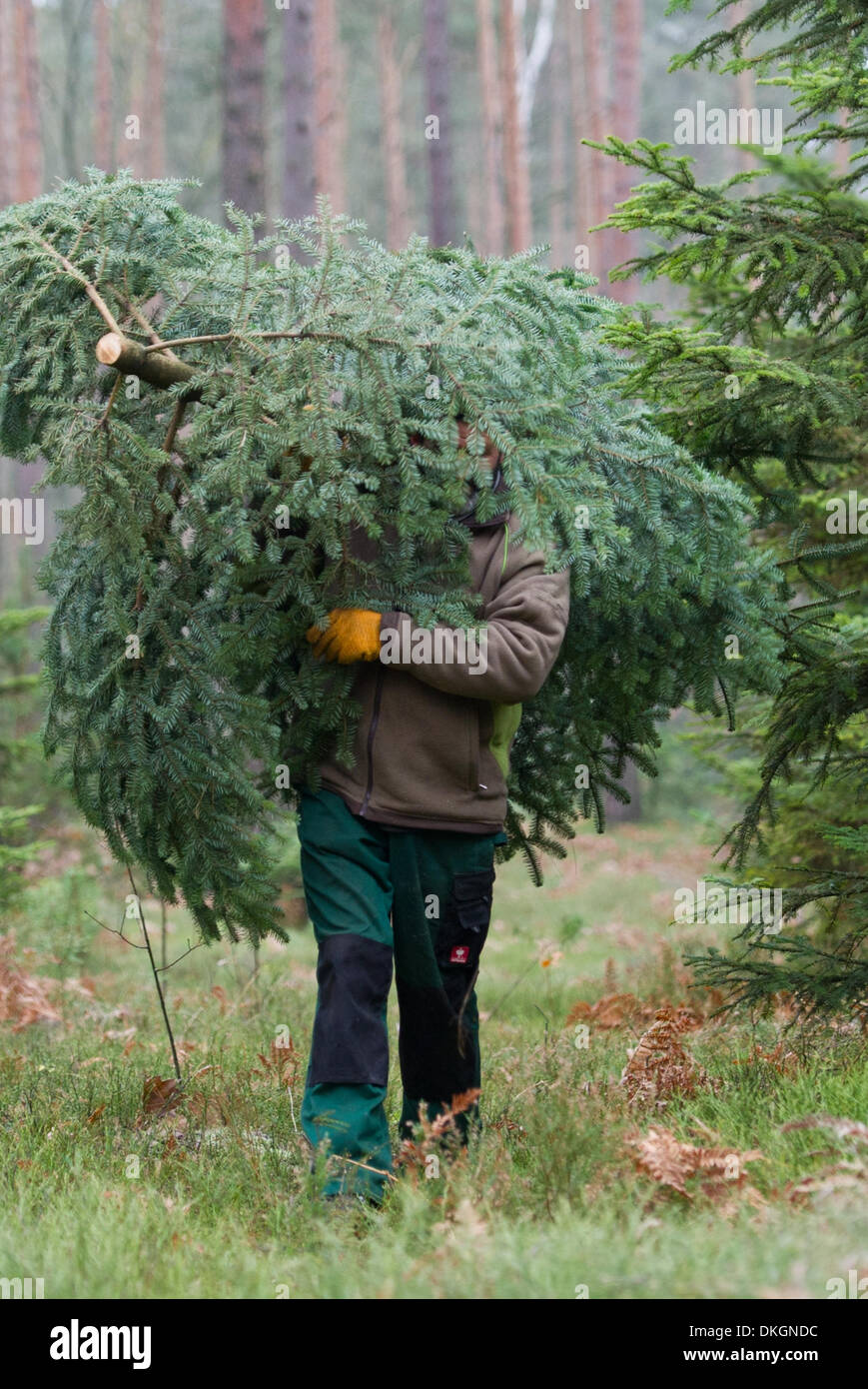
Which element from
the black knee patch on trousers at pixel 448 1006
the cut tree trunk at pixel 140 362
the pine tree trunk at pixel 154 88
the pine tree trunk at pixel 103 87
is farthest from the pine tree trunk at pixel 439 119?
the black knee patch on trousers at pixel 448 1006

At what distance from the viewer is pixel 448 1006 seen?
13.3ft

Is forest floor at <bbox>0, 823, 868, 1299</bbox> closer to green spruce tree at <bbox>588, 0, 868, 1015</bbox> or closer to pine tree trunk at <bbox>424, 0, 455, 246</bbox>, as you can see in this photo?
green spruce tree at <bbox>588, 0, 868, 1015</bbox>

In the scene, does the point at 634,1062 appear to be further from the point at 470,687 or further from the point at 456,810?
the point at 470,687

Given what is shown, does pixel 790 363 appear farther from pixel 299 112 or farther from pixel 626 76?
pixel 626 76

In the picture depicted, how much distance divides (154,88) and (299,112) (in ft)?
54.8

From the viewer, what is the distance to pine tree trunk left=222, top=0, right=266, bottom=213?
36.7 ft

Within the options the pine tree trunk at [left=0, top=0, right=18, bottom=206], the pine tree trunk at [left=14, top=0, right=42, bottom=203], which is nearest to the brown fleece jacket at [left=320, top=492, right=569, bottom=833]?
the pine tree trunk at [left=0, top=0, right=18, bottom=206]

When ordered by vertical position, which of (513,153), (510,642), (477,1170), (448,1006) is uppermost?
(513,153)

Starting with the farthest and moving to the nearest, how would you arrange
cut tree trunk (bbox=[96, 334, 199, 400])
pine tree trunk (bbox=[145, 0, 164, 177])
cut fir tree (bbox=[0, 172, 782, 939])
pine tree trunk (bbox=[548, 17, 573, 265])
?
pine tree trunk (bbox=[548, 17, 573, 265]) → pine tree trunk (bbox=[145, 0, 164, 177]) → cut tree trunk (bbox=[96, 334, 199, 400]) → cut fir tree (bbox=[0, 172, 782, 939])

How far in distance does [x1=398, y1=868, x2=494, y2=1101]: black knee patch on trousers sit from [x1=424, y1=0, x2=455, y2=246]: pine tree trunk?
58.1 ft

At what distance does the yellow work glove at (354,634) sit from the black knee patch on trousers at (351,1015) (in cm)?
84

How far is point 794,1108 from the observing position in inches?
154

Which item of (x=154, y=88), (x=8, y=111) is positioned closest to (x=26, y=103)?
(x=8, y=111)

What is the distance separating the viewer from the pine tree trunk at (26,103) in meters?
19.2
